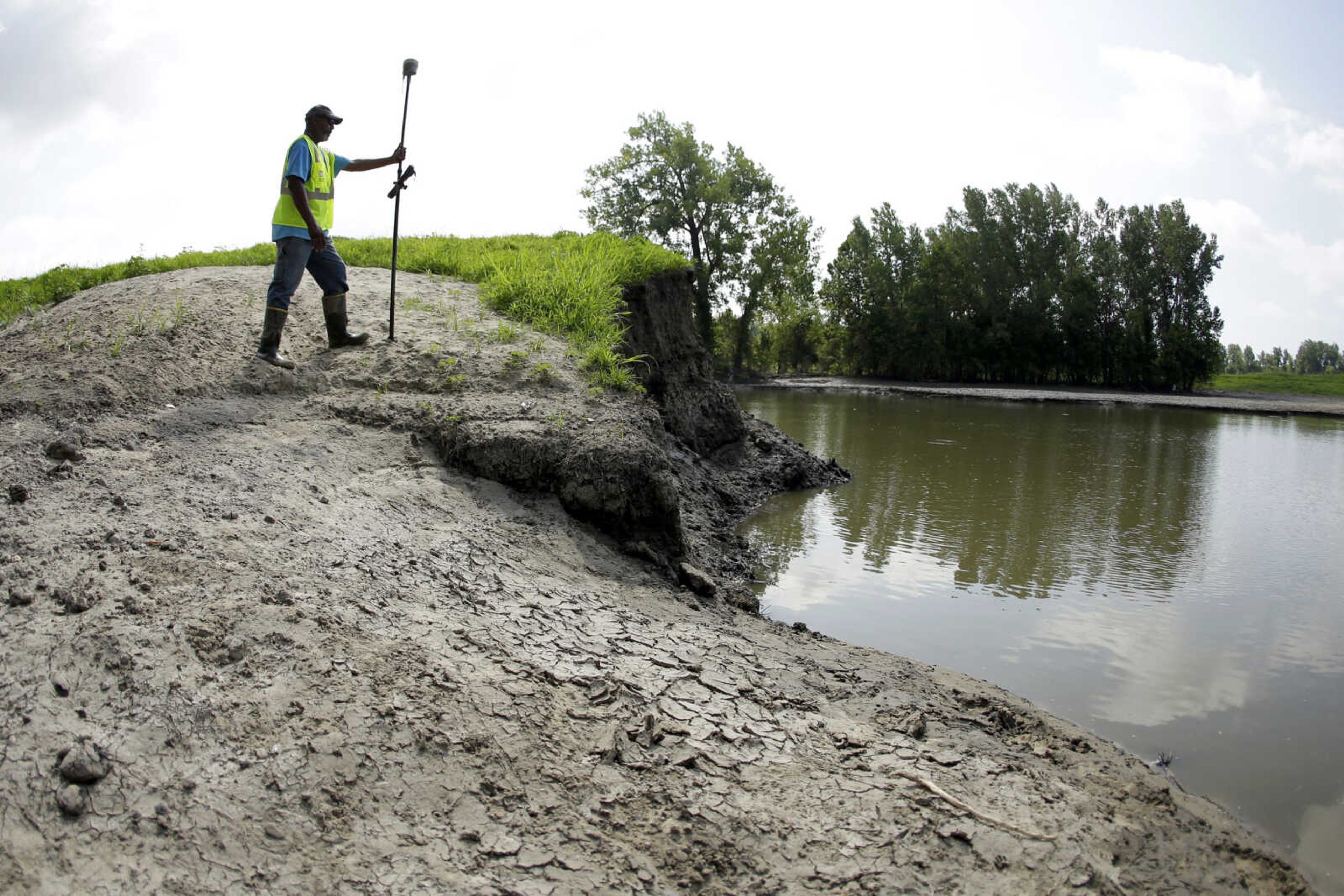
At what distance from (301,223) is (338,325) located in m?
0.94

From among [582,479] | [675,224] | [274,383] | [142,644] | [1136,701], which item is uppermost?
[675,224]

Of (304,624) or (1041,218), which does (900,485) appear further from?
(1041,218)

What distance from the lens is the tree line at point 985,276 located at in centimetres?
4050

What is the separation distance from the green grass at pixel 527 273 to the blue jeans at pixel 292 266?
6.08 feet

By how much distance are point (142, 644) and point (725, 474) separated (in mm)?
7637

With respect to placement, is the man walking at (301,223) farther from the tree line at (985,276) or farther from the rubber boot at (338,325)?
the tree line at (985,276)

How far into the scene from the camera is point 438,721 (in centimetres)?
314

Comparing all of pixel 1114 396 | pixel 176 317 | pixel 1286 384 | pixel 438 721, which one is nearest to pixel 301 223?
pixel 176 317

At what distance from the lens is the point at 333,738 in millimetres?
2953

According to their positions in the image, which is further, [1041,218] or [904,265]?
[904,265]

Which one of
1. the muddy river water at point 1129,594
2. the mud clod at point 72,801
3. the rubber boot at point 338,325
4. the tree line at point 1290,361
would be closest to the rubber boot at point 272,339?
the rubber boot at point 338,325

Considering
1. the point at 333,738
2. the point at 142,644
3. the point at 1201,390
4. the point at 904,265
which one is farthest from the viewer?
the point at 904,265

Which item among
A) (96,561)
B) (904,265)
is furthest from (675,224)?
(96,561)

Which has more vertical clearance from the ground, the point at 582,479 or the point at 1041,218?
the point at 1041,218
